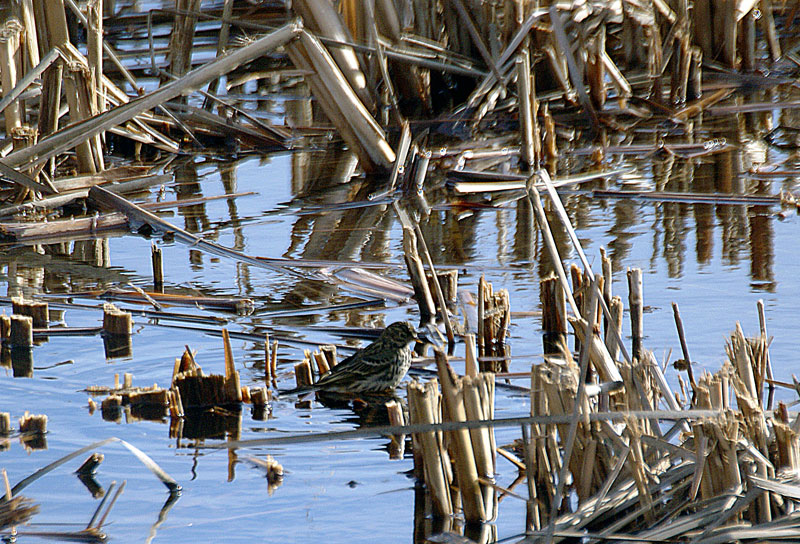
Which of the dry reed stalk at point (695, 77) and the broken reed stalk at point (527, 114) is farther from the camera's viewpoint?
the dry reed stalk at point (695, 77)

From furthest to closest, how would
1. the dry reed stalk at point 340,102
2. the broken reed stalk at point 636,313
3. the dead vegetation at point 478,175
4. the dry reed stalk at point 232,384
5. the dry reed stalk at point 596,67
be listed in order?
the dry reed stalk at point 596,67 < the dry reed stalk at point 340,102 < the broken reed stalk at point 636,313 < the dry reed stalk at point 232,384 < the dead vegetation at point 478,175

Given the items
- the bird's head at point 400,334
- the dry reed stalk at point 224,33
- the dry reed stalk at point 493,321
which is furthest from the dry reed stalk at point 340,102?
the bird's head at point 400,334

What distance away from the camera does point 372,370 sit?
5152 mm

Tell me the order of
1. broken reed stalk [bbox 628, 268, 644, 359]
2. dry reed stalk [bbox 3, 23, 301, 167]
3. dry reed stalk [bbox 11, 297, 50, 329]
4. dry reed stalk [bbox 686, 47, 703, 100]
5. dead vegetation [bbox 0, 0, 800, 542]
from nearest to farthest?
dead vegetation [bbox 0, 0, 800, 542]
broken reed stalk [bbox 628, 268, 644, 359]
dry reed stalk [bbox 11, 297, 50, 329]
dry reed stalk [bbox 3, 23, 301, 167]
dry reed stalk [bbox 686, 47, 703, 100]

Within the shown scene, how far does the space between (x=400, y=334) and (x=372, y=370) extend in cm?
28

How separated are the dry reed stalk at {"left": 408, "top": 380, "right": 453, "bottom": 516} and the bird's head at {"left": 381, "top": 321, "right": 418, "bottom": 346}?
1.38 m

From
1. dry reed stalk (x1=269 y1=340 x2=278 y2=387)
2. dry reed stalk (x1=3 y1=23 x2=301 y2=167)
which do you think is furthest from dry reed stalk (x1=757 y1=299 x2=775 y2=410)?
dry reed stalk (x1=3 y1=23 x2=301 y2=167)

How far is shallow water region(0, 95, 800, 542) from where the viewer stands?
161 inches

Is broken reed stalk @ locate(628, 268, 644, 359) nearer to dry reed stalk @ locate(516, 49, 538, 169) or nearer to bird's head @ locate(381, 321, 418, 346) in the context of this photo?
bird's head @ locate(381, 321, 418, 346)

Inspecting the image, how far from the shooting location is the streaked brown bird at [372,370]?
16.8ft

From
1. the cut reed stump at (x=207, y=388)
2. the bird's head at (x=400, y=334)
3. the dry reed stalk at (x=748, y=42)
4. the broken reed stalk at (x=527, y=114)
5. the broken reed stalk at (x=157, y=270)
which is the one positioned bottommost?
the cut reed stump at (x=207, y=388)

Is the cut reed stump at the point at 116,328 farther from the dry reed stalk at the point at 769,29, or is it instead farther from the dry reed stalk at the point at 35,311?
the dry reed stalk at the point at 769,29

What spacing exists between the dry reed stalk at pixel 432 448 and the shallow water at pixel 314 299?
0.10 m

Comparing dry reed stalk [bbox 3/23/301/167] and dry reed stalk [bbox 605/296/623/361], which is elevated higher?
dry reed stalk [bbox 3/23/301/167]
